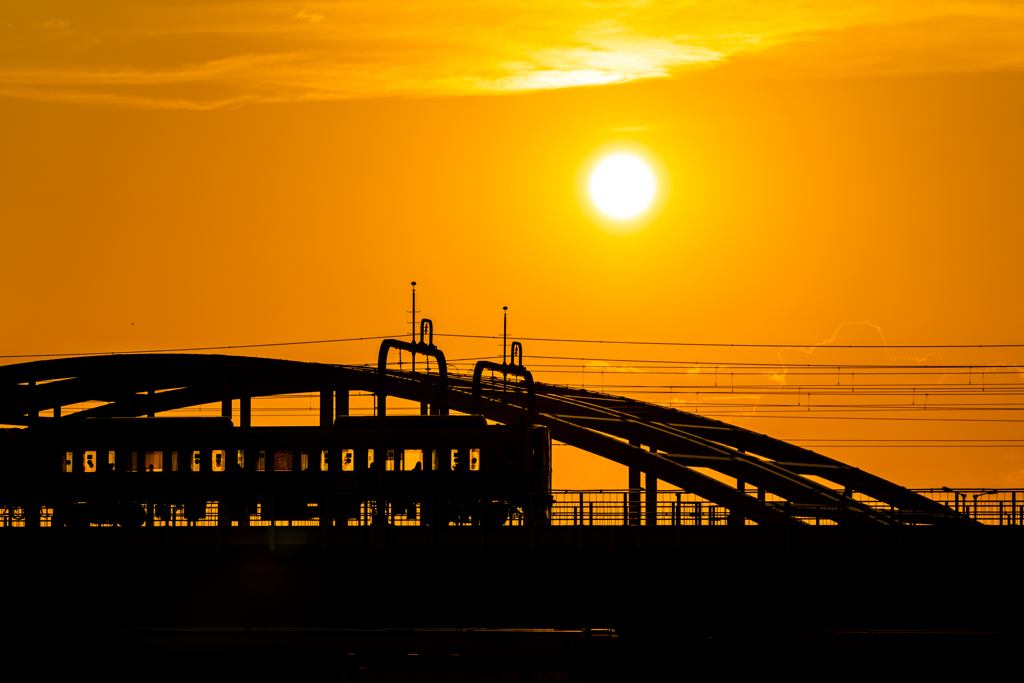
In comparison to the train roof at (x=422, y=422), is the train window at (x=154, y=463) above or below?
below

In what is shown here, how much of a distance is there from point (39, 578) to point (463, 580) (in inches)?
597

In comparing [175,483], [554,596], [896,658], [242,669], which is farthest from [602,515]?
[175,483]

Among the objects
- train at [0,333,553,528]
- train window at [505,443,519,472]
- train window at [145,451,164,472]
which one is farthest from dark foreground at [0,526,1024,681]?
train window at [145,451,164,472]

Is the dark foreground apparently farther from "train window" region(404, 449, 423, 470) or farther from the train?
"train window" region(404, 449, 423, 470)

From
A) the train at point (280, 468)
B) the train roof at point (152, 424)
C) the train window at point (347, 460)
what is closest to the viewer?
the train at point (280, 468)

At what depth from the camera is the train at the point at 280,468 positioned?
158 feet

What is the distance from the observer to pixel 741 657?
39.4 metres

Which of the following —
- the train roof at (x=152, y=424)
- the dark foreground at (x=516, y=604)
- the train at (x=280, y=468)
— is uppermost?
the train roof at (x=152, y=424)

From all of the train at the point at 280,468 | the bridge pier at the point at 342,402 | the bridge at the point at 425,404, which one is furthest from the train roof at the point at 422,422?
the bridge pier at the point at 342,402

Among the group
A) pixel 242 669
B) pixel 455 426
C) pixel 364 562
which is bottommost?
pixel 242 669

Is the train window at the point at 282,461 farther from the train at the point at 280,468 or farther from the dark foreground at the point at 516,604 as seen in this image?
the dark foreground at the point at 516,604

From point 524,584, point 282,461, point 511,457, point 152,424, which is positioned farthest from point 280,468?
point 524,584

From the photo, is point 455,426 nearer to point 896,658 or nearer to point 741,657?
point 741,657

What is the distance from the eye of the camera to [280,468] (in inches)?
1987
